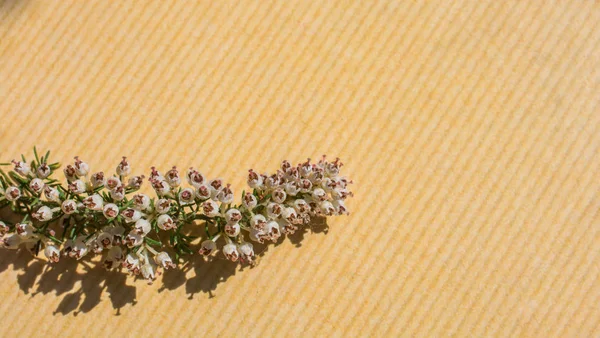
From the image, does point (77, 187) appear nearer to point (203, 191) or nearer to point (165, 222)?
point (165, 222)

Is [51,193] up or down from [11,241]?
up

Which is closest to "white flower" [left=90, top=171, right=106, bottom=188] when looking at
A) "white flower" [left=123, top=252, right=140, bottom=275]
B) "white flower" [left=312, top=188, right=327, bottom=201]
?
"white flower" [left=123, top=252, right=140, bottom=275]

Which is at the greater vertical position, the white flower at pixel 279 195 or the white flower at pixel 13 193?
the white flower at pixel 279 195

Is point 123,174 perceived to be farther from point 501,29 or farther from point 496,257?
point 501,29

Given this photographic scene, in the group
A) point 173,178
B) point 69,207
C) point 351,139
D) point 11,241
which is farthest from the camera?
point 351,139

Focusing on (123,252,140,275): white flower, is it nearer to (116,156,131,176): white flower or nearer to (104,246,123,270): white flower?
(104,246,123,270): white flower

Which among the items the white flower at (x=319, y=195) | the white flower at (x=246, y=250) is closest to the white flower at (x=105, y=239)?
the white flower at (x=246, y=250)

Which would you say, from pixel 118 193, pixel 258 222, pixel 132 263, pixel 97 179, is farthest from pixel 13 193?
pixel 258 222

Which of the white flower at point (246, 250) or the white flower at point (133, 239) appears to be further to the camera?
the white flower at point (246, 250)

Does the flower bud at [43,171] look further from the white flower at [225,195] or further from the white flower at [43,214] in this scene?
the white flower at [225,195]
